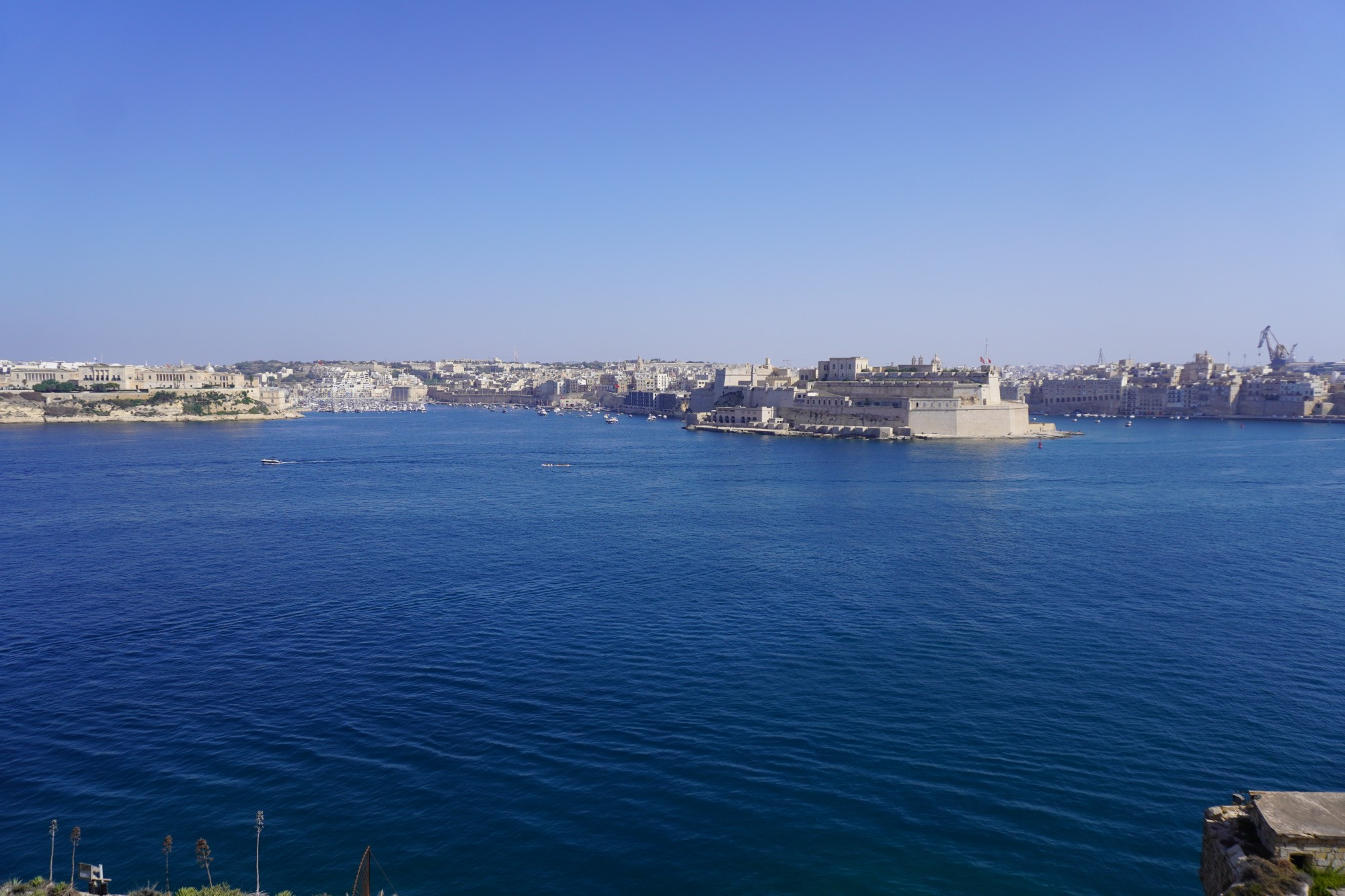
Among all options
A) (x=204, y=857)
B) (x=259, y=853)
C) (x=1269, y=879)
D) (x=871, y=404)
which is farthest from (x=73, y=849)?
(x=871, y=404)

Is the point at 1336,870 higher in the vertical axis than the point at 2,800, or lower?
higher

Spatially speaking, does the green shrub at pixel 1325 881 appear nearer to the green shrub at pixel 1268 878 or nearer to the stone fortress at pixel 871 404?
the green shrub at pixel 1268 878

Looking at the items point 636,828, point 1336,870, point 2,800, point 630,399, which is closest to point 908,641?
point 636,828

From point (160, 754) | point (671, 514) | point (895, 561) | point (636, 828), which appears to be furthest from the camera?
point (671, 514)

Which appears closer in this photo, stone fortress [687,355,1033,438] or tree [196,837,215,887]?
tree [196,837,215,887]

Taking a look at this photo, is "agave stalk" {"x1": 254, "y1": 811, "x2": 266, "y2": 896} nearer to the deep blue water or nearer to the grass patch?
the deep blue water

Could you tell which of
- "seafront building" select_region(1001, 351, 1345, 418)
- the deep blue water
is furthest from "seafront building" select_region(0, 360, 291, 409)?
"seafront building" select_region(1001, 351, 1345, 418)

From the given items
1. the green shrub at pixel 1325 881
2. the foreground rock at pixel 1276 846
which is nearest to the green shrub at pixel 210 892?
the foreground rock at pixel 1276 846

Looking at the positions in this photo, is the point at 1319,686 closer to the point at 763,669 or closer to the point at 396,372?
the point at 763,669
